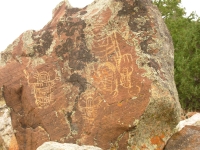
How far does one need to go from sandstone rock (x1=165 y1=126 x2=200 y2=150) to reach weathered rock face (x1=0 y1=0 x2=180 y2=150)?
0.61 feet

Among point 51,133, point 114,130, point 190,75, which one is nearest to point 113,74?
point 114,130

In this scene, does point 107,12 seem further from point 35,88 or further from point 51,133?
point 51,133

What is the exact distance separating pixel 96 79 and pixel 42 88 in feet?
2.78

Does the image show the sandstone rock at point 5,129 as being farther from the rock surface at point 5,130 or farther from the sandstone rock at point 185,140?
the sandstone rock at point 185,140

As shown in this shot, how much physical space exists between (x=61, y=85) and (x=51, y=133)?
2.26 ft

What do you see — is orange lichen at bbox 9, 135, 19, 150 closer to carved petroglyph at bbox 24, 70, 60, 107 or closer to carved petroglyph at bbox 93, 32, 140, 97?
carved petroglyph at bbox 24, 70, 60, 107

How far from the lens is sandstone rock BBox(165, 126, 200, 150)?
5.23m

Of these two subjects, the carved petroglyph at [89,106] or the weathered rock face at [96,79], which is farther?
the carved petroglyph at [89,106]

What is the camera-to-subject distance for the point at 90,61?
5.45m

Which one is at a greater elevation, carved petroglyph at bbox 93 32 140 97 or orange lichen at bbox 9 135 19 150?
carved petroglyph at bbox 93 32 140 97

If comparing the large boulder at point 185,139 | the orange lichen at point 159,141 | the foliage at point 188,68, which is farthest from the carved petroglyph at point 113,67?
the foliage at point 188,68

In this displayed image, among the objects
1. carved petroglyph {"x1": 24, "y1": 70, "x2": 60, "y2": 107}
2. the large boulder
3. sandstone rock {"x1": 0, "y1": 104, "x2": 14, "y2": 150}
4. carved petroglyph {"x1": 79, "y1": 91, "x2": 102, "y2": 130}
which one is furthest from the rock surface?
the large boulder

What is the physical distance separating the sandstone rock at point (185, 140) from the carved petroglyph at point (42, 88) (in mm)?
1792

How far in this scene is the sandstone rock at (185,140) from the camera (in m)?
5.23
